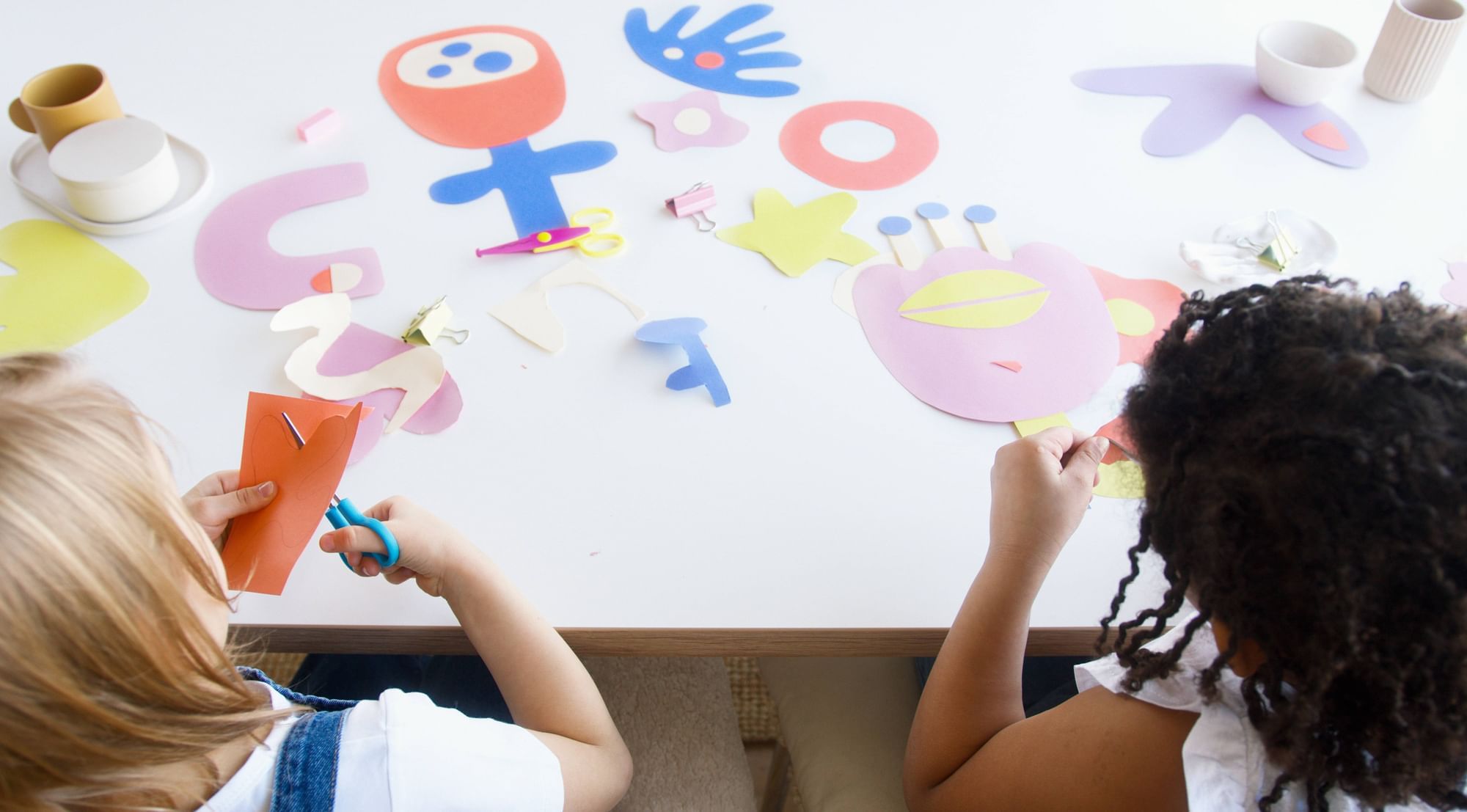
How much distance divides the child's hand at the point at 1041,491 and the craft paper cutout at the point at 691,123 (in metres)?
0.46

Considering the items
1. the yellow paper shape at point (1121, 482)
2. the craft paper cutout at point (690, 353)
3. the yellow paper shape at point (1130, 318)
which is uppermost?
the yellow paper shape at point (1130, 318)

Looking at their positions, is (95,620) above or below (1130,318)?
above

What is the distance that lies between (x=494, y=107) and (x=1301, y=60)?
2.76ft

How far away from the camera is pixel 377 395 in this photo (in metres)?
0.84

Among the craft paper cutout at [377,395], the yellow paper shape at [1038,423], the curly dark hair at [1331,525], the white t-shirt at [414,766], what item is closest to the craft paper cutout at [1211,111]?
the yellow paper shape at [1038,423]

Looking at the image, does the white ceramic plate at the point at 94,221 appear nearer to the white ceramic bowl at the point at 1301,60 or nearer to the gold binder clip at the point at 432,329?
the gold binder clip at the point at 432,329

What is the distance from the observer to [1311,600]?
54 centimetres

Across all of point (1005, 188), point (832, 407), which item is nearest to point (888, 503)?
point (832, 407)

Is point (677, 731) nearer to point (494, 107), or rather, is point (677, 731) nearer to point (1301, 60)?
point (494, 107)

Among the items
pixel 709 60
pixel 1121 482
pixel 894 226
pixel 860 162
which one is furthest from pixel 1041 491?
pixel 709 60

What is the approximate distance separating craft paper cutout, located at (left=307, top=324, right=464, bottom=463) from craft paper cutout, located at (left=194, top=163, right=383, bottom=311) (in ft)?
0.20

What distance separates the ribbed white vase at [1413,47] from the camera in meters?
1.08

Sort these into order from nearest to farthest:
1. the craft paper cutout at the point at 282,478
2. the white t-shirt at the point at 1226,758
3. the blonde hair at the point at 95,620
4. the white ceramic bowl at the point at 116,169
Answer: the blonde hair at the point at 95,620 → the white t-shirt at the point at 1226,758 → the craft paper cutout at the point at 282,478 → the white ceramic bowl at the point at 116,169

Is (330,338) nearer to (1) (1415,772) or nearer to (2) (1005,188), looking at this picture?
(2) (1005,188)
